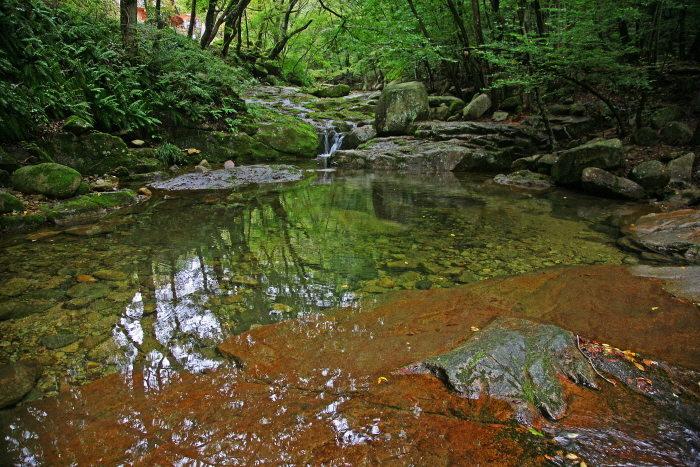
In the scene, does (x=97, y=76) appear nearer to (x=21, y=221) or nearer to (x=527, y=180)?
(x=21, y=221)

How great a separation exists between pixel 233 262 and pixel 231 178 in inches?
231

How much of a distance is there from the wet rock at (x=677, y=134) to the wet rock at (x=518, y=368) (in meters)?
9.10

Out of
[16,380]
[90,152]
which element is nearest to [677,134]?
[16,380]

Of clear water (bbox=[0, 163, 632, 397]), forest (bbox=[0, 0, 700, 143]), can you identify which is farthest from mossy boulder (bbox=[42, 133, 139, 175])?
clear water (bbox=[0, 163, 632, 397])

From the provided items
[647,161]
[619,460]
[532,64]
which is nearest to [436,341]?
[619,460]

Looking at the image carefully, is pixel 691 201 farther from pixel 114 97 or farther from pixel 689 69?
pixel 114 97

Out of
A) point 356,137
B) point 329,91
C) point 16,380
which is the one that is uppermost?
point 329,91

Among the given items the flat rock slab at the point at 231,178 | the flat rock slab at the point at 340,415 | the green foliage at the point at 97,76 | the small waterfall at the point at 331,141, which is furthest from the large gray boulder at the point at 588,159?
the green foliage at the point at 97,76

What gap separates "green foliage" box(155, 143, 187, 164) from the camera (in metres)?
9.80

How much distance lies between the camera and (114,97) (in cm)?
889

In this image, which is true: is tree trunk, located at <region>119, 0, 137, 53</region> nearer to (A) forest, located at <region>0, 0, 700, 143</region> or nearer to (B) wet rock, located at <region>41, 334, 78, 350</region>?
(A) forest, located at <region>0, 0, 700, 143</region>

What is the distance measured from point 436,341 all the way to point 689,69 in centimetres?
1330

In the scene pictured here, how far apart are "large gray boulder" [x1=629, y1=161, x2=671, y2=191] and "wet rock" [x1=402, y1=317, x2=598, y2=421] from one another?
7124mm

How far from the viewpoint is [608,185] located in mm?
7617
